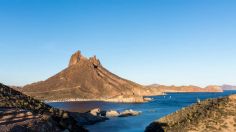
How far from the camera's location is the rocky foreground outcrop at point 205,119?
46688mm

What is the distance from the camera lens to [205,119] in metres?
48.8

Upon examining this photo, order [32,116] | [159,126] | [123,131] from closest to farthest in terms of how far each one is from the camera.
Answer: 1. [32,116]
2. [159,126]
3. [123,131]

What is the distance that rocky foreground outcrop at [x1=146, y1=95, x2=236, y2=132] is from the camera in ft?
153

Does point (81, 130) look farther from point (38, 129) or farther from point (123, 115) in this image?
point (123, 115)

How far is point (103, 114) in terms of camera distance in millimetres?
126188

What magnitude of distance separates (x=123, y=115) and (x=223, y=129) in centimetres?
8275

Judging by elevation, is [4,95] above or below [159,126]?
above

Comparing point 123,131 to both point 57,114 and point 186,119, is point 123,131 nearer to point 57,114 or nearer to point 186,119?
point 186,119

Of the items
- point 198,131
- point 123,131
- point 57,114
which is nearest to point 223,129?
point 198,131

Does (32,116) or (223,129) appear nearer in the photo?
(32,116)

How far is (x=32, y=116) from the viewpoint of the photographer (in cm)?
3128

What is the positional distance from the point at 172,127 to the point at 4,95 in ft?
73.7

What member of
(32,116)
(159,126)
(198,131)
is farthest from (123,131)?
(32,116)

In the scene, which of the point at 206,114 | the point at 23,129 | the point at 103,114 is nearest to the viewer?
the point at 23,129
